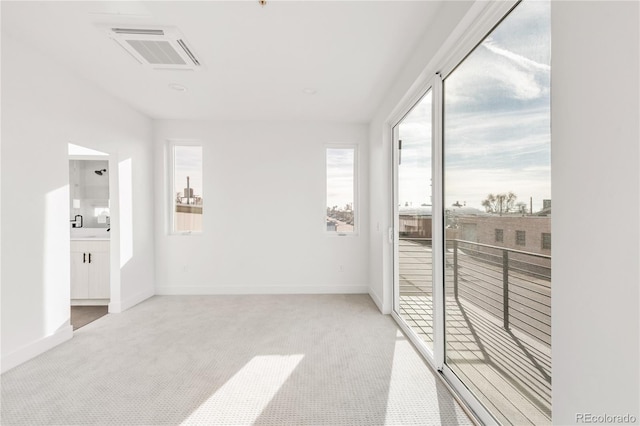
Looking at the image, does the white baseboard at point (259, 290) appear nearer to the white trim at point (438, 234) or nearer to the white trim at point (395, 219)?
the white trim at point (395, 219)

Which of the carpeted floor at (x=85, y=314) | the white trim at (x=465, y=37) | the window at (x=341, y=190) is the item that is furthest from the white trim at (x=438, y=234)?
the carpeted floor at (x=85, y=314)

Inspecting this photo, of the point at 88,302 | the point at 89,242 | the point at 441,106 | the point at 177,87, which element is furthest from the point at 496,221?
the point at 88,302

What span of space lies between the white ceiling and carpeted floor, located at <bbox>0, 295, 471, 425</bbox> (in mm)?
2675

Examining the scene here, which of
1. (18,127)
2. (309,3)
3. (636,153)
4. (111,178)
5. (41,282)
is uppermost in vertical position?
(309,3)

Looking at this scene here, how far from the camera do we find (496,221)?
5.52 feet

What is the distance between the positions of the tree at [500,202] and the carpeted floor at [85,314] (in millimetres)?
4248

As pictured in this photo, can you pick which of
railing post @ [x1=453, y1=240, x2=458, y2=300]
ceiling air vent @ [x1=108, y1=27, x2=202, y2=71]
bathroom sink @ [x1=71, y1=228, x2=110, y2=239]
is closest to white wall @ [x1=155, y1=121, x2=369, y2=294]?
bathroom sink @ [x1=71, y1=228, x2=110, y2=239]

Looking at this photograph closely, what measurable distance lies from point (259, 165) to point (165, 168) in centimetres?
147

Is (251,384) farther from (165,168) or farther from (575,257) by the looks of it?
(165,168)

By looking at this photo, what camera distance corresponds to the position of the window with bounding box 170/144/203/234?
16.1 feet

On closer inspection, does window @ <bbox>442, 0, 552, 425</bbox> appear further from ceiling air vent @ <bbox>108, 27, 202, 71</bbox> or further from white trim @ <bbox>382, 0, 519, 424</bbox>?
ceiling air vent @ <bbox>108, 27, 202, 71</bbox>

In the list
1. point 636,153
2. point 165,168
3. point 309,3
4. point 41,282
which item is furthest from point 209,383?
point 165,168

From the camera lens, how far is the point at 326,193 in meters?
4.97

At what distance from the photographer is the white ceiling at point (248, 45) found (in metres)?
2.17
